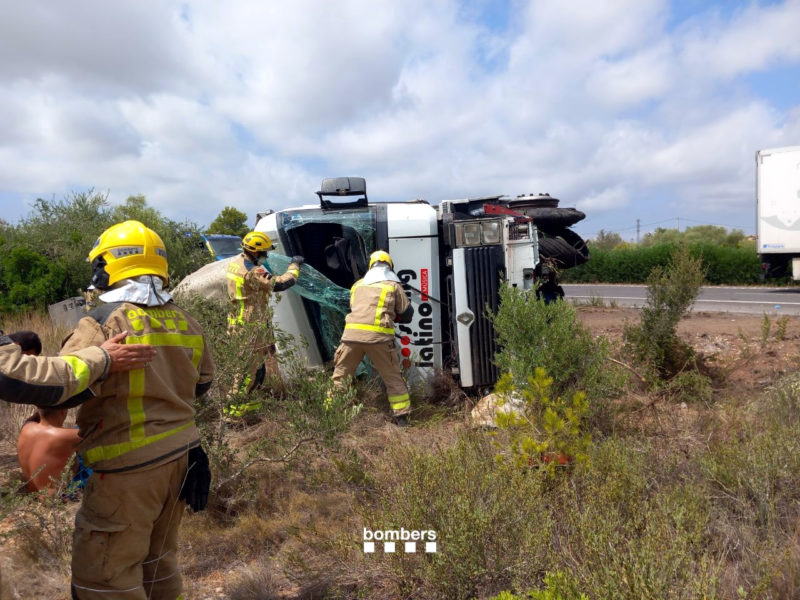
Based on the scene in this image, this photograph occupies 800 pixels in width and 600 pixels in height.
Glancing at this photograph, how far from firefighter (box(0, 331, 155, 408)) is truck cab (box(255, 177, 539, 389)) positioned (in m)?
3.33

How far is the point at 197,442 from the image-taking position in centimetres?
236

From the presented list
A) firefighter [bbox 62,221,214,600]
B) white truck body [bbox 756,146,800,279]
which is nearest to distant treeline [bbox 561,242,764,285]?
white truck body [bbox 756,146,800,279]

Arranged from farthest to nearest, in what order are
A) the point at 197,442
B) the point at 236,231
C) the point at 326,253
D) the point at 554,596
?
the point at 236,231 → the point at 326,253 → the point at 197,442 → the point at 554,596

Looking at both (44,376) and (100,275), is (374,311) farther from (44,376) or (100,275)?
(44,376)

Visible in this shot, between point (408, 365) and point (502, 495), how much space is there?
3.14 m

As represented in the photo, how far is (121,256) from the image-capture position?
2209mm

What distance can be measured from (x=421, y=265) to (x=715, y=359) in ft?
10.7

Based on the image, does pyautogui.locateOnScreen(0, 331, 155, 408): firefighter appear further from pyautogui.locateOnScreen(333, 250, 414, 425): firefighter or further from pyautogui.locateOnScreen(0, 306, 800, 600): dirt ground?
pyautogui.locateOnScreen(333, 250, 414, 425): firefighter

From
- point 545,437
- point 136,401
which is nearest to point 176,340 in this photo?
point 136,401

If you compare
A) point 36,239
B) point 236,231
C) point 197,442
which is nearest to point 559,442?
point 197,442

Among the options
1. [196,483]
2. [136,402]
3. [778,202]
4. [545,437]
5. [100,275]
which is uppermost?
[778,202]

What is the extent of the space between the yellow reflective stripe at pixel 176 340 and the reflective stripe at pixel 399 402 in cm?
285

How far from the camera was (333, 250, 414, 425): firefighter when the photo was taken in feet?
16.6

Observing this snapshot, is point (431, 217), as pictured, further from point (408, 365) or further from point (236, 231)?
point (236, 231)
